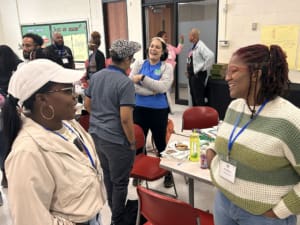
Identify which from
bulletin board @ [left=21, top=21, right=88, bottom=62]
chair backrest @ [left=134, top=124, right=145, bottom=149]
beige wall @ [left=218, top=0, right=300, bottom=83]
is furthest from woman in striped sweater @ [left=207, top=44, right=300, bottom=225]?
bulletin board @ [left=21, top=21, right=88, bottom=62]

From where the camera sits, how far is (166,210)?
139 cm

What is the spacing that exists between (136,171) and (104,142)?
51 cm

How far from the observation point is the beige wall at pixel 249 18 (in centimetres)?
420

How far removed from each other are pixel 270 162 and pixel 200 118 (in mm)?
1707

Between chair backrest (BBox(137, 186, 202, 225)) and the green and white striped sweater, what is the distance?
0.76ft

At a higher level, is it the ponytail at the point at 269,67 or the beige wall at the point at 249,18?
the beige wall at the point at 249,18

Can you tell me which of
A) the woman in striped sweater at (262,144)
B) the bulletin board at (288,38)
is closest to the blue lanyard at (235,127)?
the woman in striped sweater at (262,144)

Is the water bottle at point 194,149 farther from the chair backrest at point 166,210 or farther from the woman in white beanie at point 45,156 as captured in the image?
the woman in white beanie at point 45,156

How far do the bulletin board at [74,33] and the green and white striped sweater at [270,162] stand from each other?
6.50m

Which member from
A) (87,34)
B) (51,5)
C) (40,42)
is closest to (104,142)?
(40,42)

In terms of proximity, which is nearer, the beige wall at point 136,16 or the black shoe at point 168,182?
the black shoe at point 168,182

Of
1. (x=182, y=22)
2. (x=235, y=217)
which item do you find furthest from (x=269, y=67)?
(x=182, y=22)

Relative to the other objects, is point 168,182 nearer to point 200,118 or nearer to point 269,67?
point 200,118

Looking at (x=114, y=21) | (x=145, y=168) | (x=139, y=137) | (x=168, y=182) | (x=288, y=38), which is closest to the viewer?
(x=145, y=168)
